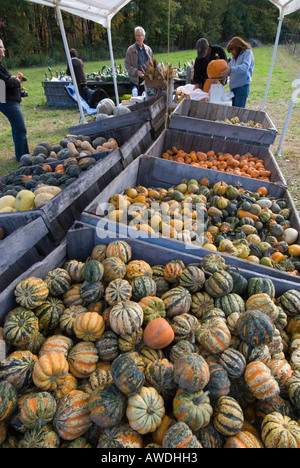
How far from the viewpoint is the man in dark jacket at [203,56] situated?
7881mm

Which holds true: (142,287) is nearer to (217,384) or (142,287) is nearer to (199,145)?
(217,384)

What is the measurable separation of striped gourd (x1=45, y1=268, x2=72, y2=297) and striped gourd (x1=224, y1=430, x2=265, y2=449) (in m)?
1.63

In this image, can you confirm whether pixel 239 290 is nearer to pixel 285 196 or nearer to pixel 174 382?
pixel 174 382

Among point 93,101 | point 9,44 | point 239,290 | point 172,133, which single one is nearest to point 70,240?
point 239,290

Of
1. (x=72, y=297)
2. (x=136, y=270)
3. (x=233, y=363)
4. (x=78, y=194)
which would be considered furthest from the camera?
(x=78, y=194)

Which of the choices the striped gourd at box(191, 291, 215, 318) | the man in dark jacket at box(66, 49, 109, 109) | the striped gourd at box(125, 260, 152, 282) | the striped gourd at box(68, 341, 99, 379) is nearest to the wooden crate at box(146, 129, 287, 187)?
the striped gourd at box(125, 260, 152, 282)

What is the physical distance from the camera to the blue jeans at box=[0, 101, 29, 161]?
679cm

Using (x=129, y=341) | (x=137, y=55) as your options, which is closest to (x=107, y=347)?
(x=129, y=341)

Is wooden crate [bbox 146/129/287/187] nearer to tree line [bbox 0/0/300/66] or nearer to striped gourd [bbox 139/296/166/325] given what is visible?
striped gourd [bbox 139/296/166/325]

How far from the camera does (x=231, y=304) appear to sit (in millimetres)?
2219

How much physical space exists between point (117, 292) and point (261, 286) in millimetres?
1237

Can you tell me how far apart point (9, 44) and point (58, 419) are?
127 feet
